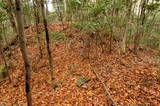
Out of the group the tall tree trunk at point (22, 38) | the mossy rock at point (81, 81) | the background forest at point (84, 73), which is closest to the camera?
the tall tree trunk at point (22, 38)

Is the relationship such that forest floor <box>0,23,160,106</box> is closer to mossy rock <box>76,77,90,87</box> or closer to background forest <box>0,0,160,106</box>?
background forest <box>0,0,160,106</box>

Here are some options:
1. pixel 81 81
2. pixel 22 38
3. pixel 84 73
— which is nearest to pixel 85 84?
pixel 81 81

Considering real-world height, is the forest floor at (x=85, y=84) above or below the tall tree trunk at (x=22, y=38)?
below

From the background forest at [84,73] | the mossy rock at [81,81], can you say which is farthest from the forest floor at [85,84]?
the mossy rock at [81,81]

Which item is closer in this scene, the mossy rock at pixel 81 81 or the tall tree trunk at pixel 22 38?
the tall tree trunk at pixel 22 38

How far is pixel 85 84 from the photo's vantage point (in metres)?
6.12

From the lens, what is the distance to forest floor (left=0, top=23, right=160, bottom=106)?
16.9 ft

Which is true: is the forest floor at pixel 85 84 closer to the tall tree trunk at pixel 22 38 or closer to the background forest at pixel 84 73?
the background forest at pixel 84 73

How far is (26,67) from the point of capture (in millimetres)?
3064

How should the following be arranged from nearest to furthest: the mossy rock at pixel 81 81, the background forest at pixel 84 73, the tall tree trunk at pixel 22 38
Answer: the tall tree trunk at pixel 22 38, the background forest at pixel 84 73, the mossy rock at pixel 81 81

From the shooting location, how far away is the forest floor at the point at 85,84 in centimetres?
515

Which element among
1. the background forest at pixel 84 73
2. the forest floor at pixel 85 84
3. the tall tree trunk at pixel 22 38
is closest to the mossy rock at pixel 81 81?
the background forest at pixel 84 73

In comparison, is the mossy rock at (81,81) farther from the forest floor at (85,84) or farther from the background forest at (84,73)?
the forest floor at (85,84)

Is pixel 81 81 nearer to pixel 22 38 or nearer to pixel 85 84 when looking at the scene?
pixel 85 84
